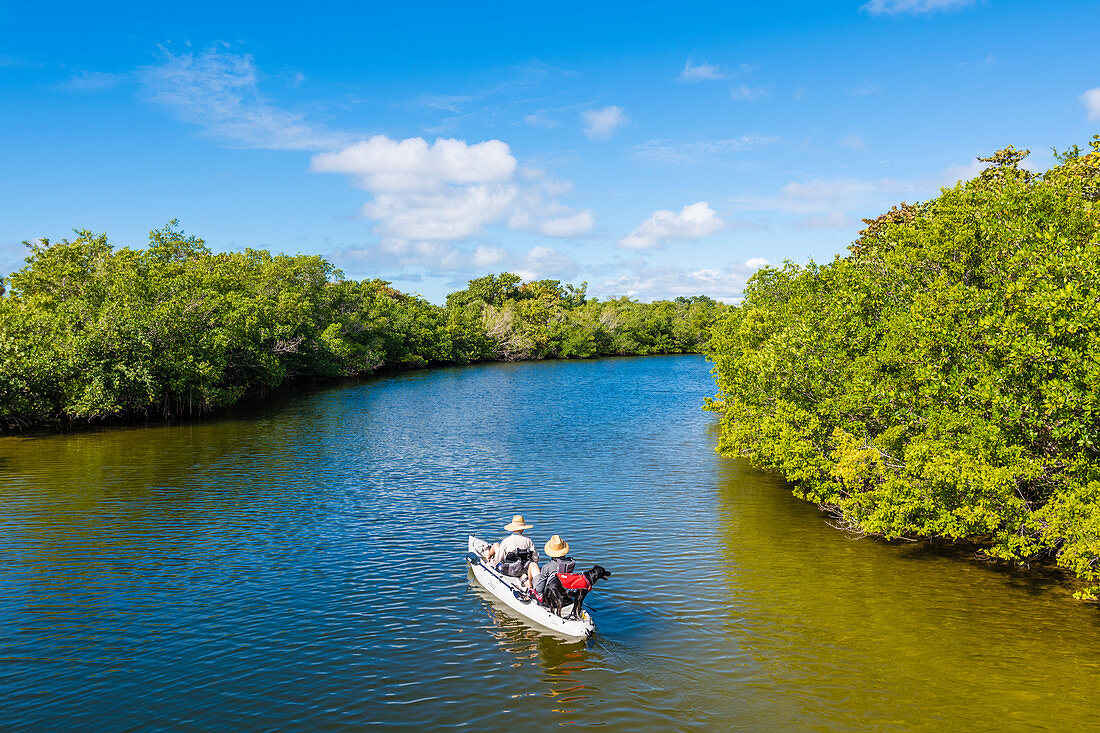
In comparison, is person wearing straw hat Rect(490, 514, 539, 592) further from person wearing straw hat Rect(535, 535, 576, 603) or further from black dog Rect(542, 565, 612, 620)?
black dog Rect(542, 565, 612, 620)

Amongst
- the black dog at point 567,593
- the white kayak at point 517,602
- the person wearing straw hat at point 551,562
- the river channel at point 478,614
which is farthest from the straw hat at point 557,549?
the river channel at point 478,614

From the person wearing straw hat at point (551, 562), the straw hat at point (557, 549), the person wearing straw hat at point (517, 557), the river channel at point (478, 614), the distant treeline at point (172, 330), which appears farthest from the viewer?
the distant treeline at point (172, 330)

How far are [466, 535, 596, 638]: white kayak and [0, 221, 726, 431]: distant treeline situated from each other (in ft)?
117

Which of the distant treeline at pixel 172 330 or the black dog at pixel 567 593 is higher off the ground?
the distant treeline at pixel 172 330

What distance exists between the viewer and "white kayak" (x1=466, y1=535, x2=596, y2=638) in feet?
50.2

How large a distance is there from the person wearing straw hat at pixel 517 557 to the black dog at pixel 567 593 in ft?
4.37

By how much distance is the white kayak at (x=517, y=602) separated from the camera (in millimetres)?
15297

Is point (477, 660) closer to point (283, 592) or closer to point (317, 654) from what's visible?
point (317, 654)

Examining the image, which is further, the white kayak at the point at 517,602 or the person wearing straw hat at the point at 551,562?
the person wearing straw hat at the point at 551,562

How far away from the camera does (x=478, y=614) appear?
16844mm

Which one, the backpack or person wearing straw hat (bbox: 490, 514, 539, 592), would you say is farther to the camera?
the backpack

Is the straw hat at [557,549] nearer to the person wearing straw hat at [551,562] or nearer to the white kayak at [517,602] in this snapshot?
the person wearing straw hat at [551,562]

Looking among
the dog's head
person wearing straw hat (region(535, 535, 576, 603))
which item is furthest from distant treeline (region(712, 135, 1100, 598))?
person wearing straw hat (region(535, 535, 576, 603))

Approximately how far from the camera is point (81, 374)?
43.6m
